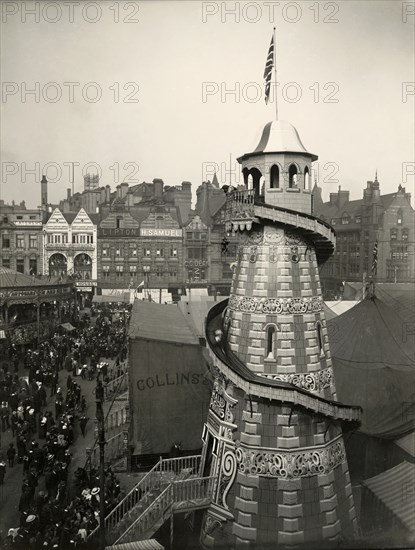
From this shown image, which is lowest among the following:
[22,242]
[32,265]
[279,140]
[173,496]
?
[173,496]

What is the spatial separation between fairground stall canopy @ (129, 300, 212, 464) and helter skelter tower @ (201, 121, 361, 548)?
16.3 ft

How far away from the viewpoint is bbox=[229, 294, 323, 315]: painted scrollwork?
11219 mm

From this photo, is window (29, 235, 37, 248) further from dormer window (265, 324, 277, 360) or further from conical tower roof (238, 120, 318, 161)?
dormer window (265, 324, 277, 360)

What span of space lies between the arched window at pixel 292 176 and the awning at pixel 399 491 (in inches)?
322

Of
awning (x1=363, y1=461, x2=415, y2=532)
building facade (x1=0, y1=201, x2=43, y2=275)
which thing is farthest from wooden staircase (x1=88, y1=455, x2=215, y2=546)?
building facade (x1=0, y1=201, x2=43, y2=275)

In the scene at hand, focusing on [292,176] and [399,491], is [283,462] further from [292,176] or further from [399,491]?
[292,176]

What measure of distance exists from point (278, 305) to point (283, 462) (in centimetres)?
347

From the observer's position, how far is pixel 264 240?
449 inches

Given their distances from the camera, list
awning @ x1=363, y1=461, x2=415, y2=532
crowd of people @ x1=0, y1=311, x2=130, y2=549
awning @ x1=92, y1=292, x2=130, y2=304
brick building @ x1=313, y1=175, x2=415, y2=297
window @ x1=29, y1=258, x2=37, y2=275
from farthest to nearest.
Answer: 1. brick building @ x1=313, y1=175, x2=415, y2=297
2. window @ x1=29, y1=258, x2=37, y2=275
3. awning @ x1=92, y1=292, x2=130, y2=304
4. crowd of people @ x1=0, y1=311, x2=130, y2=549
5. awning @ x1=363, y1=461, x2=415, y2=532

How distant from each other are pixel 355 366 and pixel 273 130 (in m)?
10.7

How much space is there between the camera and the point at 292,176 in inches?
459

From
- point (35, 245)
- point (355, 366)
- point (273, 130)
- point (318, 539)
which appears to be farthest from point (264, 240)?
point (35, 245)

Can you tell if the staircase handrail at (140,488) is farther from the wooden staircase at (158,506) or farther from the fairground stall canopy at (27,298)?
the fairground stall canopy at (27,298)

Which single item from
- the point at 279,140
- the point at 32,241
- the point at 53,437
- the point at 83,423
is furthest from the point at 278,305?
the point at 32,241
